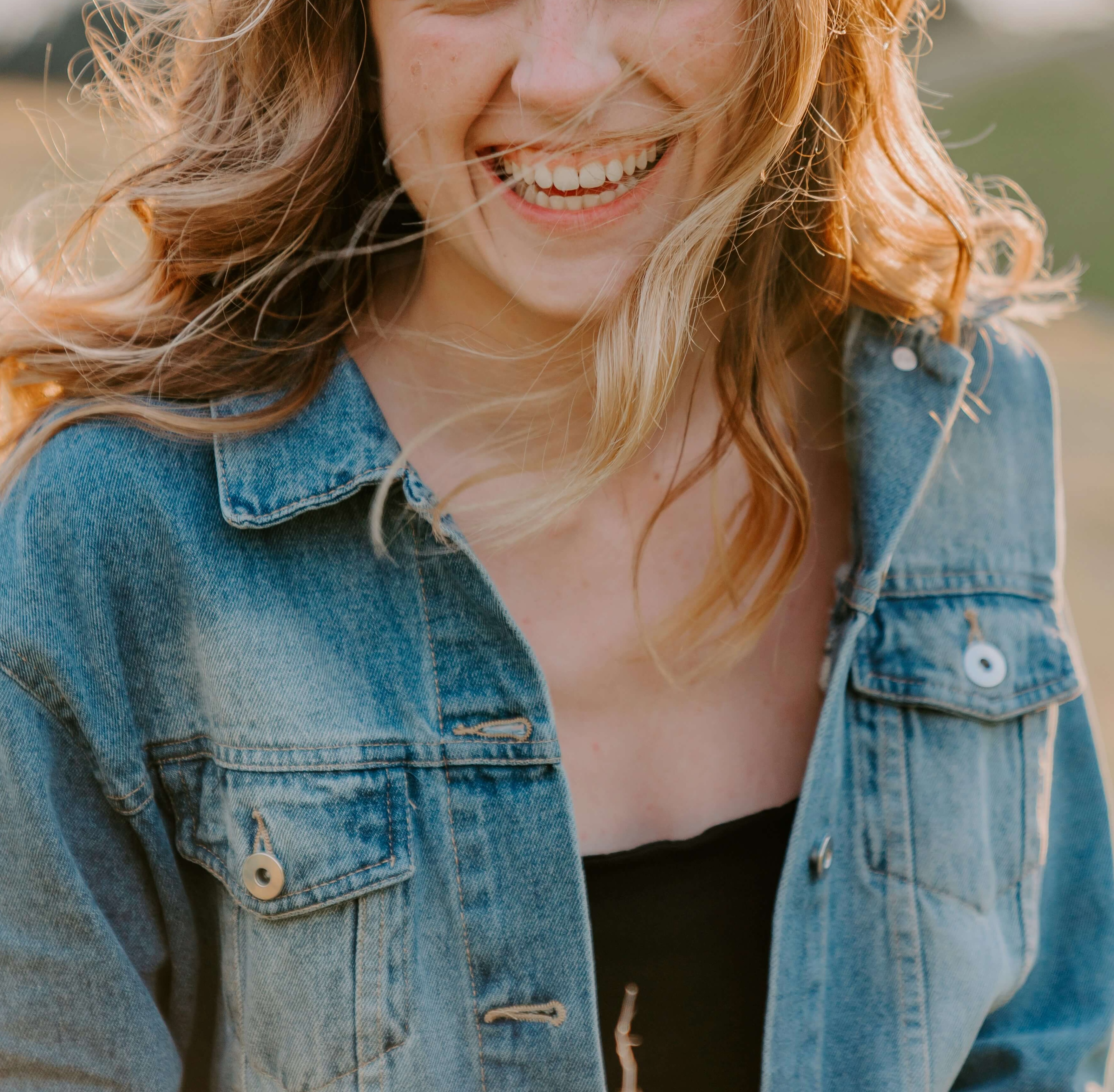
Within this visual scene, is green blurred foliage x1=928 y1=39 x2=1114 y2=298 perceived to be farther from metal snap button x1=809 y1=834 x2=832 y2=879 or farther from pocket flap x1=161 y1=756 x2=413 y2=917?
pocket flap x1=161 y1=756 x2=413 y2=917

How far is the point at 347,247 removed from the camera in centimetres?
145

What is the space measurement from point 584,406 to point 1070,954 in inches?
39.5

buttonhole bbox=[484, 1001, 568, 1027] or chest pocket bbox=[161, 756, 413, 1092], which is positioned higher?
chest pocket bbox=[161, 756, 413, 1092]

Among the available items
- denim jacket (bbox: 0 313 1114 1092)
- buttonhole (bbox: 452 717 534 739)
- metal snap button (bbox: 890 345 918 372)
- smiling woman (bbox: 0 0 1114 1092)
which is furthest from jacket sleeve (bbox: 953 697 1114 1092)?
buttonhole (bbox: 452 717 534 739)

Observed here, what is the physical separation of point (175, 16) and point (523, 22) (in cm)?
50

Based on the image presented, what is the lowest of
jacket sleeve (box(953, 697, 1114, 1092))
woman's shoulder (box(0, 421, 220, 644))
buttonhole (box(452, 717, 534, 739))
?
jacket sleeve (box(953, 697, 1114, 1092))

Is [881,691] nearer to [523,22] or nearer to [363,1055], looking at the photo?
[363,1055]

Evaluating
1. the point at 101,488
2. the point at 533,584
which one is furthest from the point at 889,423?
the point at 101,488

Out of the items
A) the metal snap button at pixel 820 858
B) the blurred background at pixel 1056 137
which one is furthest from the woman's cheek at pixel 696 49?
the blurred background at pixel 1056 137

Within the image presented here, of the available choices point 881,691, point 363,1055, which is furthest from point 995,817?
Result: point 363,1055

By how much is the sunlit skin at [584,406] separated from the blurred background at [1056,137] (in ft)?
12.4

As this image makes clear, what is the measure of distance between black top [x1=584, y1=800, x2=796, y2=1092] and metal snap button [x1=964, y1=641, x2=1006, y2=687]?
0.98ft

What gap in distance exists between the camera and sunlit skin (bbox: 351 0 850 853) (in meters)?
1.14

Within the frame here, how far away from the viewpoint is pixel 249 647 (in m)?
1.18
